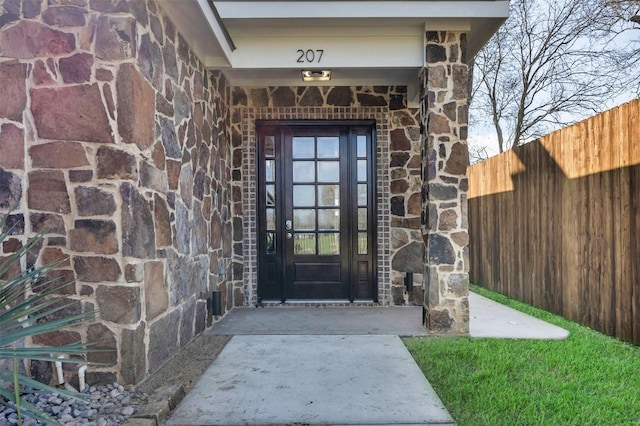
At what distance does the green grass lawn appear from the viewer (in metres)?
2.19

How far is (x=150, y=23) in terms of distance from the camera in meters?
2.78

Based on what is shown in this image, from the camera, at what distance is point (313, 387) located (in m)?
2.52

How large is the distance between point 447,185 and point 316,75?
5.53 ft

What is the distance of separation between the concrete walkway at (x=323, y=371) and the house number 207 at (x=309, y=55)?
2.52 metres

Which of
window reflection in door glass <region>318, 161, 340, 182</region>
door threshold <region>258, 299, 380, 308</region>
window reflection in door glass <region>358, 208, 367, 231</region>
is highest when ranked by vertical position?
window reflection in door glass <region>318, 161, 340, 182</region>

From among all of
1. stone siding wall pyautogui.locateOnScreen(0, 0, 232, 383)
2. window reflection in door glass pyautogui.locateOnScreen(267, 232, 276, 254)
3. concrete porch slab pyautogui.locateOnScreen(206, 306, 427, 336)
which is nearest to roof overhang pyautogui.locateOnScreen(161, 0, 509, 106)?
stone siding wall pyautogui.locateOnScreen(0, 0, 232, 383)

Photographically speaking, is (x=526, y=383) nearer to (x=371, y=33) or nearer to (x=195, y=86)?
(x=371, y=33)

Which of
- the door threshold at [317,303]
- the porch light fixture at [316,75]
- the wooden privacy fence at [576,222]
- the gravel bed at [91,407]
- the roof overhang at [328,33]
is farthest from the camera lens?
the door threshold at [317,303]

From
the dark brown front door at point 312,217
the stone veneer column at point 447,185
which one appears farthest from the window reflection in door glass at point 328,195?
the stone veneer column at point 447,185

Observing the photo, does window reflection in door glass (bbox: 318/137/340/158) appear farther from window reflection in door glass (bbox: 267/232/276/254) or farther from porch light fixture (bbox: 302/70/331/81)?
window reflection in door glass (bbox: 267/232/276/254)

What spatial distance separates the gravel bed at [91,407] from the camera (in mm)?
2092

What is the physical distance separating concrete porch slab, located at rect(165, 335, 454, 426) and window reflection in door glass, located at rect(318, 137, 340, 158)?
2343 millimetres

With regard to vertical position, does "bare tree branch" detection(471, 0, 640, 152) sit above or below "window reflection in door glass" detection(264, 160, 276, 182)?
above

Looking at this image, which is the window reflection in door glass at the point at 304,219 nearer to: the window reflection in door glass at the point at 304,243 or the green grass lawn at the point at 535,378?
the window reflection in door glass at the point at 304,243
